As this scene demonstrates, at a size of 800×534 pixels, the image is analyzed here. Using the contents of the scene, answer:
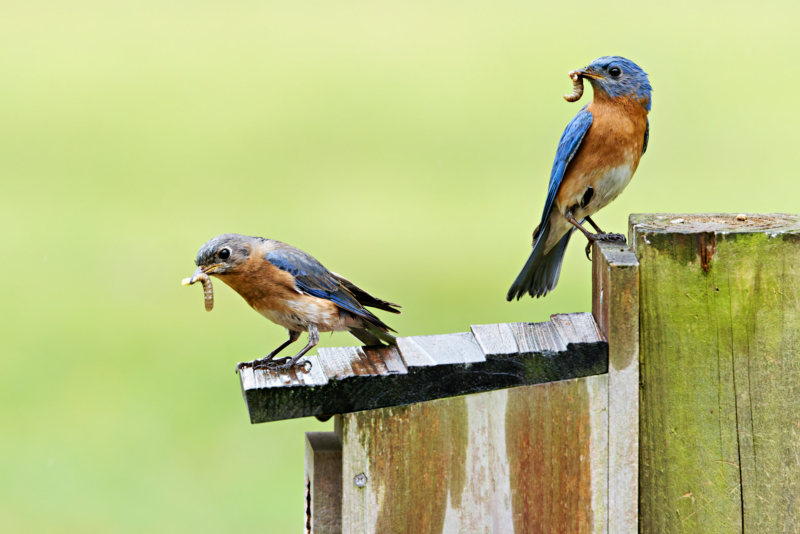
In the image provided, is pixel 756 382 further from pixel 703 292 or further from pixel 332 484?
pixel 332 484

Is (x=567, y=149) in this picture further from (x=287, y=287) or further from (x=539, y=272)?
(x=287, y=287)

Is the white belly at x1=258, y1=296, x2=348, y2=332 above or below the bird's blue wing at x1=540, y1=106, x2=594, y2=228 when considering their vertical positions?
below

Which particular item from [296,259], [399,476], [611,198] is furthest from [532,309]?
[399,476]

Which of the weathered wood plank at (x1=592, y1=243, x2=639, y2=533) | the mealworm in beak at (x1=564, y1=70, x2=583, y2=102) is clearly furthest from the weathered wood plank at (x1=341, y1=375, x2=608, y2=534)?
the mealworm in beak at (x1=564, y1=70, x2=583, y2=102)

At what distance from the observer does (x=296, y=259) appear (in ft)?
10.4

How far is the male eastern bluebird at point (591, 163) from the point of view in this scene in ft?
12.7

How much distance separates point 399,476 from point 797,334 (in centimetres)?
117

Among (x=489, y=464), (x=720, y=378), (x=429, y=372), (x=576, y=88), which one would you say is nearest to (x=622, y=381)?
(x=720, y=378)

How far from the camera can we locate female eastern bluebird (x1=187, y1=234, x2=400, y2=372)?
3.01m

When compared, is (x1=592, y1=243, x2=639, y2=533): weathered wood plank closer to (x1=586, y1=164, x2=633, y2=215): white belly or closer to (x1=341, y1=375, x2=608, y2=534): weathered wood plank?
(x1=341, y1=375, x2=608, y2=534): weathered wood plank

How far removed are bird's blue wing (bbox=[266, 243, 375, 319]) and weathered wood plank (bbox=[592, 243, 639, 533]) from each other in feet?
3.06

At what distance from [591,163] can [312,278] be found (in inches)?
60.6

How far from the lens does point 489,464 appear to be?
2447 mm

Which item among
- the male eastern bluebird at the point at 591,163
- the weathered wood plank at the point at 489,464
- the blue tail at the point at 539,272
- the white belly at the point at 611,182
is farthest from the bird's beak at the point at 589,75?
the weathered wood plank at the point at 489,464
